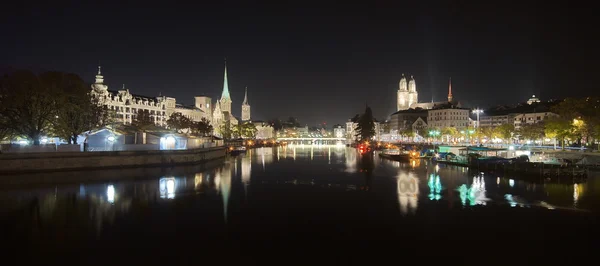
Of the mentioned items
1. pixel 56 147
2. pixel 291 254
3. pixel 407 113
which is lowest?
pixel 291 254

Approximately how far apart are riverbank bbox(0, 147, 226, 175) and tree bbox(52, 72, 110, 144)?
275 inches

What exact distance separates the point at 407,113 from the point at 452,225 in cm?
15875

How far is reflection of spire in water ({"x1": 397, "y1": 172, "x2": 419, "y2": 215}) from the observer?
2426cm

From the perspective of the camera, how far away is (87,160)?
133 feet

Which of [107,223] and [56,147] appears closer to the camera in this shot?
[107,223]

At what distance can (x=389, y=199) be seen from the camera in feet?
87.7

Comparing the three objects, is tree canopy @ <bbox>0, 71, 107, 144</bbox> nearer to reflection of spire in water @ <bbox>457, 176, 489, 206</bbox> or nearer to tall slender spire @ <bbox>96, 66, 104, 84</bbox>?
reflection of spire in water @ <bbox>457, 176, 489, 206</bbox>

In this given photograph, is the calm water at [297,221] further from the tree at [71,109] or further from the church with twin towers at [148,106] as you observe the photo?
the church with twin towers at [148,106]

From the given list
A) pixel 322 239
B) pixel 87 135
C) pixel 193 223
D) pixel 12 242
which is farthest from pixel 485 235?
pixel 87 135

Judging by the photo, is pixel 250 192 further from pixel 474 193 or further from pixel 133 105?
pixel 133 105

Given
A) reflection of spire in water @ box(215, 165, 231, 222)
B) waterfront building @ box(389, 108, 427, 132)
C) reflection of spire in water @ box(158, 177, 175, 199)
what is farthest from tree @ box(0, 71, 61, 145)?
waterfront building @ box(389, 108, 427, 132)

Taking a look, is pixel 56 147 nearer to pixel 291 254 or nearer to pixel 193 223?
pixel 193 223

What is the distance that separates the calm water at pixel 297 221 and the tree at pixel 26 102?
10.4 metres

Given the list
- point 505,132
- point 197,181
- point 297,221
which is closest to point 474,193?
point 297,221
